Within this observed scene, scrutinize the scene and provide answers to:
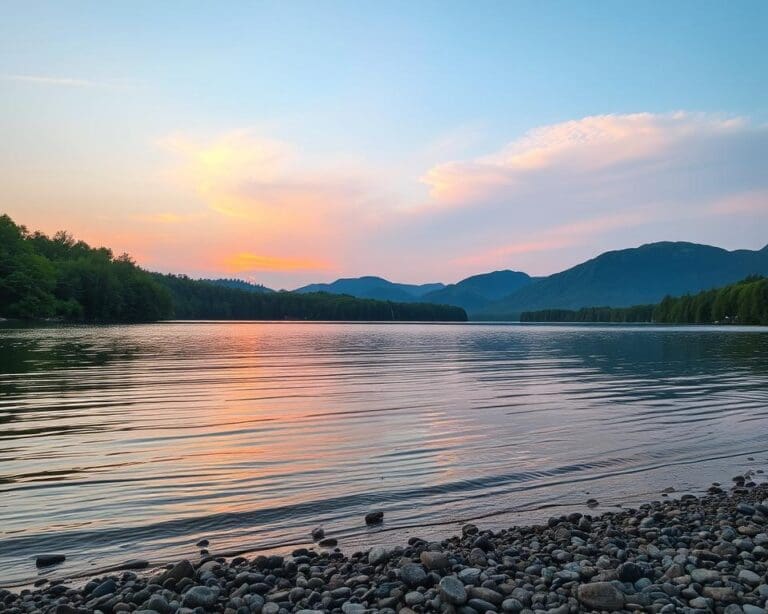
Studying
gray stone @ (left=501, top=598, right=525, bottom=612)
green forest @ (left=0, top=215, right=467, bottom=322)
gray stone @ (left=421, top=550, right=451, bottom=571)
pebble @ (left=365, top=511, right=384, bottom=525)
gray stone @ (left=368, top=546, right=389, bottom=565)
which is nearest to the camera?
gray stone @ (left=501, top=598, right=525, bottom=612)

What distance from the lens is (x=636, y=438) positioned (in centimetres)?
1997

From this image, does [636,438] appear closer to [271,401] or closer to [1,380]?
[271,401]

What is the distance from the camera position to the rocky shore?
24.4 feet

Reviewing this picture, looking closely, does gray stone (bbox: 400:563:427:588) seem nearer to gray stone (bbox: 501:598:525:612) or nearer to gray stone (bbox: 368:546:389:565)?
gray stone (bbox: 368:546:389:565)

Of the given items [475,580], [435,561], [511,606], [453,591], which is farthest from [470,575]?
[511,606]

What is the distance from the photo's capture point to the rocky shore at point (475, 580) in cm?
745

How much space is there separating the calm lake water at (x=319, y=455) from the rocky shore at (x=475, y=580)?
1.36 metres

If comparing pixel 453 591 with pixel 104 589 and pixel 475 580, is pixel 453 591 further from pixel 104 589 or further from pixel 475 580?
pixel 104 589

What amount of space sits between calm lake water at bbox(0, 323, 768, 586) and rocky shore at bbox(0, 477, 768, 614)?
4.46 feet

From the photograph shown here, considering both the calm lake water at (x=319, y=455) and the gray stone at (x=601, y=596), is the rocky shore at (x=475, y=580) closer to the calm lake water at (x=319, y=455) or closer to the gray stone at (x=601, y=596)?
the gray stone at (x=601, y=596)

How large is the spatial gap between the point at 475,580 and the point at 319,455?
30.6 ft

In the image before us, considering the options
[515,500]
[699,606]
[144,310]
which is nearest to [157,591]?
[699,606]

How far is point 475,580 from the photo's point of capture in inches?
318

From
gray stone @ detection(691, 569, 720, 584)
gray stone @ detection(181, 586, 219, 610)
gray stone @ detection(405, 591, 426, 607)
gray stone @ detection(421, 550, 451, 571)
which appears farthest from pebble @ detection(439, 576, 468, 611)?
gray stone @ detection(691, 569, 720, 584)
